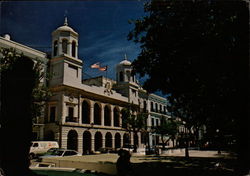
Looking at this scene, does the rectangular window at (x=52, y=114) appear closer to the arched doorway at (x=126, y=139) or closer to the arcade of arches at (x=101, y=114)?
the arcade of arches at (x=101, y=114)

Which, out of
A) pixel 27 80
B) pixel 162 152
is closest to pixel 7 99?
pixel 27 80

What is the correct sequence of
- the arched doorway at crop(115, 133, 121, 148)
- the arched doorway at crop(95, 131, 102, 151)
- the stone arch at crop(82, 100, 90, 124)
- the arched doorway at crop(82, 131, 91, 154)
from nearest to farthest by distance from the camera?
the arched doorway at crop(82, 131, 91, 154), the stone arch at crop(82, 100, 90, 124), the arched doorway at crop(95, 131, 102, 151), the arched doorway at crop(115, 133, 121, 148)

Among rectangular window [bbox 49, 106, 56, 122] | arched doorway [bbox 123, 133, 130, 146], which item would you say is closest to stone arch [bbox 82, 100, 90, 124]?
rectangular window [bbox 49, 106, 56, 122]

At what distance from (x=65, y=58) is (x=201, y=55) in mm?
25118

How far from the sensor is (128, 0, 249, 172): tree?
8.93 meters

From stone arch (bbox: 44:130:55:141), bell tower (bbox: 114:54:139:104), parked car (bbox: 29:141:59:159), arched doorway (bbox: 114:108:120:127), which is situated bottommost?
parked car (bbox: 29:141:59:159)

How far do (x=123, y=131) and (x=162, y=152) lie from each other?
10636mm

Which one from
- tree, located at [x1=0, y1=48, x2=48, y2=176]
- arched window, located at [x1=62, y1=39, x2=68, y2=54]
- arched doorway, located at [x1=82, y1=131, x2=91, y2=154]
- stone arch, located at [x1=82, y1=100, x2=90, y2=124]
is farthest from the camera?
stone arch, located at [x1=82, y1=100, x2=90, y2=124]

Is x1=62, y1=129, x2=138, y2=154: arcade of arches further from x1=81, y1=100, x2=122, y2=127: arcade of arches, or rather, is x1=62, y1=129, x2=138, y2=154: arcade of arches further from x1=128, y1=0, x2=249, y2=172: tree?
x1=128, y1=0, x2=249, y2=172: tree

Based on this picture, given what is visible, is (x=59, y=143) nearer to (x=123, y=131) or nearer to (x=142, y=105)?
(x=123, y=131)

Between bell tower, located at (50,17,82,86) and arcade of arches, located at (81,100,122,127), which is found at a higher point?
bell tower, located at (50,17,82,86)

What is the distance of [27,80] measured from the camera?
328 inches

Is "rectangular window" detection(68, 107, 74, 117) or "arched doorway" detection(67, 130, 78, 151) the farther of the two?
"rectangular window" detection(68, 107, 74, 117)

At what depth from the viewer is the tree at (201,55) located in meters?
8.93
